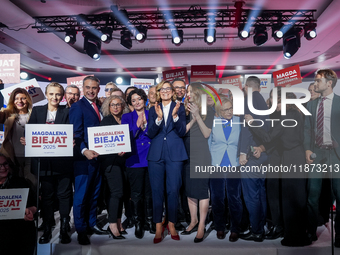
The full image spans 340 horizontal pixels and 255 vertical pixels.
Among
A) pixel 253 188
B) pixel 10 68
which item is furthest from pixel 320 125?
pixel 10 68

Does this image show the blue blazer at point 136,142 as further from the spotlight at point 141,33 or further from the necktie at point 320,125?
the spotlight at point 141,33

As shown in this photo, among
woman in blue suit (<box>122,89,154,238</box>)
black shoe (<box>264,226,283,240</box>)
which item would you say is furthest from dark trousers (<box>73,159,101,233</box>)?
black shoe (<box>264,226,283,240</box>)

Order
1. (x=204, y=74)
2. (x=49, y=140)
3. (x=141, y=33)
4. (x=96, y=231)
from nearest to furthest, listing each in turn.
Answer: (x=49, y=140) < (x=96, y=231) < (x=141, y=33) < (x=204, y=74)

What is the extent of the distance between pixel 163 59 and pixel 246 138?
7.33m

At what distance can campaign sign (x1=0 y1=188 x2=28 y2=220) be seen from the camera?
2279 millimetres

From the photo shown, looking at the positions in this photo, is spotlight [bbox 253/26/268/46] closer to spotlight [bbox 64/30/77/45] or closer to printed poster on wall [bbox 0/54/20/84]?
spotlight [bbox 64/30/77/45]

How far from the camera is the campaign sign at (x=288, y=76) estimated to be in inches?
166

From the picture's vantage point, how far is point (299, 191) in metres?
2.67

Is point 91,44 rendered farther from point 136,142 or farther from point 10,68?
point 136,142

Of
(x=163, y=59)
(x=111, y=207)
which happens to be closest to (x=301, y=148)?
(x=111, y=207)

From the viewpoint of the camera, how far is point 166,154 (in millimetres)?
2676

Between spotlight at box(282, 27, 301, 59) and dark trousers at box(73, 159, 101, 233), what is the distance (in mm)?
5871

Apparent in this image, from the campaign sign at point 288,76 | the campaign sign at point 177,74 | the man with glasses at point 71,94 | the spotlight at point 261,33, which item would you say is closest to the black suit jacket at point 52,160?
the man with glasses at point 71,94

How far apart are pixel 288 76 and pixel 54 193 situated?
3.78 meters
